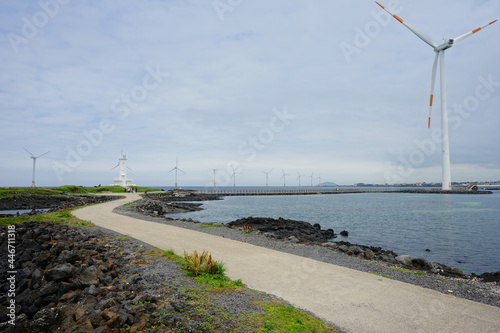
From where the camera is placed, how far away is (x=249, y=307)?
7855 millimetres

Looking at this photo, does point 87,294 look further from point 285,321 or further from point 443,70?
point 443,70

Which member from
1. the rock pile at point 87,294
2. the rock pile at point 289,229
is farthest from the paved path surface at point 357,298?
the rock pile at point 289,229

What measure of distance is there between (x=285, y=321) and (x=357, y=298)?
285cm

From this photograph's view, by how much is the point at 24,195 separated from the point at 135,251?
220ft

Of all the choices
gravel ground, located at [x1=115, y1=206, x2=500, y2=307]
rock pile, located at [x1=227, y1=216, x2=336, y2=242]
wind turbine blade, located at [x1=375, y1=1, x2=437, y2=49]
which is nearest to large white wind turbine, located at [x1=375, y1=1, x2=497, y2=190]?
wind turbine blade, located at [x1=375, y1=1, x2=437, y2=49]

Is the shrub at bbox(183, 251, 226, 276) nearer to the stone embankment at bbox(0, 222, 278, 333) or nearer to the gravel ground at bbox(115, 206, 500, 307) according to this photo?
the stone embankment at bbox(0, 222, 278, 333)

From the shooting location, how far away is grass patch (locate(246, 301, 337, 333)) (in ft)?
21.9

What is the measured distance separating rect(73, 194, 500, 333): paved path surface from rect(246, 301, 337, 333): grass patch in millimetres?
453

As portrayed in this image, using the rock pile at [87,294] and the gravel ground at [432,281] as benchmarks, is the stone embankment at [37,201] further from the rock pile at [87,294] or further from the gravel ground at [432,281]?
the gravel ground at [432,281]

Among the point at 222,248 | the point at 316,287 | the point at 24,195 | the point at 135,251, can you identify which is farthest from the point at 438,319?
the point at 24,195

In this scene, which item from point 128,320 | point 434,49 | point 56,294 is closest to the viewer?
point 128,320

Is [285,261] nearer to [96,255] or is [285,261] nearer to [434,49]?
[96,255]

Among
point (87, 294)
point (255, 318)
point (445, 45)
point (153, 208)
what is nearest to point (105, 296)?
point (87, 294)

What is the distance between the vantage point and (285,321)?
22.9 feet
